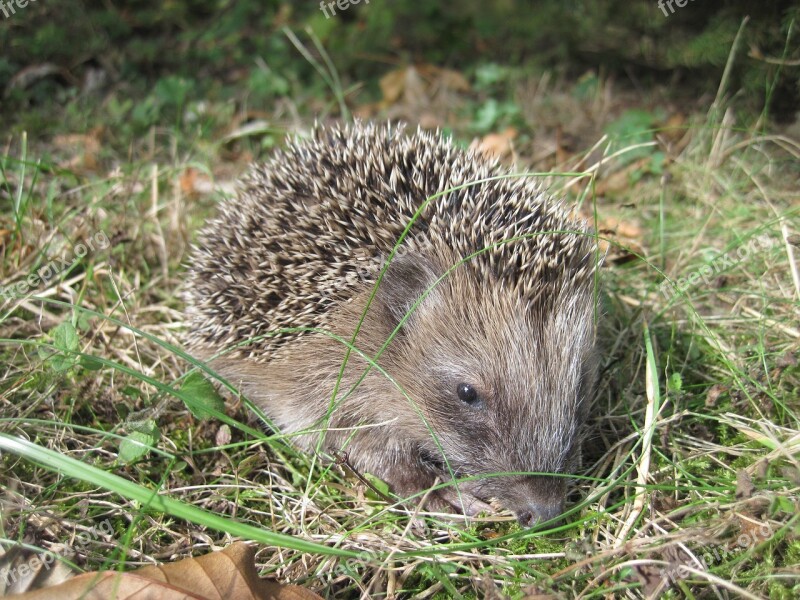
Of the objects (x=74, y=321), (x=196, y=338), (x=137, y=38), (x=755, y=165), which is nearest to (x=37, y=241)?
(x=74, y=321)

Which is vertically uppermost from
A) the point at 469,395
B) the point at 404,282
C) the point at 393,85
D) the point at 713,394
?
the point at 393,85

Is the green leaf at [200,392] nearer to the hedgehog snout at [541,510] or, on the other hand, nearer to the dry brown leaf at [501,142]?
the hedgehog snout at [541,510]

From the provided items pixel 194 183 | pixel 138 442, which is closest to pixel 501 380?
pixel 138 442

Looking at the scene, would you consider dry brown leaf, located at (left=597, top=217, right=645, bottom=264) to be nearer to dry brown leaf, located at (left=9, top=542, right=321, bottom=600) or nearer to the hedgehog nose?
the hedgehog nose

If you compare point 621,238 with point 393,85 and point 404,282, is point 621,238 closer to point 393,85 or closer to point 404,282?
point 404,282

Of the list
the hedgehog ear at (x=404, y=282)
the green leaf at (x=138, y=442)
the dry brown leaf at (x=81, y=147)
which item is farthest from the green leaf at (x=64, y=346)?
the dry brown leaf at (x=81, y=147)

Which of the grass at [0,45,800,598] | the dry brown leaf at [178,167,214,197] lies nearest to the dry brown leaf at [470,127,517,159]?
the grass at [0,45,800,598]

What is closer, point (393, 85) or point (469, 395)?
point (469, 395)
